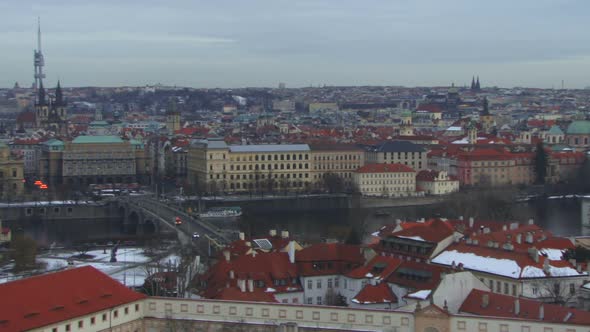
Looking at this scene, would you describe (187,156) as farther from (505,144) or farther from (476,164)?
(505,144)

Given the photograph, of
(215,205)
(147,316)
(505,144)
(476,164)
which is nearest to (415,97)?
(505,144)

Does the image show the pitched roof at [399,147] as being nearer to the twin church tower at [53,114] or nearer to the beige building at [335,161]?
the beige building at [335,161]

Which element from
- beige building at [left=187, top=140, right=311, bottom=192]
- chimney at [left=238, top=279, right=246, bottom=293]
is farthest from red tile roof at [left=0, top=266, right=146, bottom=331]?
beige building at [left=187, top=140, right=311, bottom=192]

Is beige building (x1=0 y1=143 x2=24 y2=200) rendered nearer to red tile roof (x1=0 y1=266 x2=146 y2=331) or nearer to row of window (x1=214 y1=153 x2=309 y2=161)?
row of window (x1=214 y1=153 x2=309 y2=161)

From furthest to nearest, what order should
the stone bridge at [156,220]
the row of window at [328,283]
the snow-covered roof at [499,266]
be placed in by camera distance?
the stone bridge at [156,220], the row of window at [328,283], the snow-covered roof at [499,266]

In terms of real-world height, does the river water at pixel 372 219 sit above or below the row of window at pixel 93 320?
below

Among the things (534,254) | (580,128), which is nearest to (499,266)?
(534,254)

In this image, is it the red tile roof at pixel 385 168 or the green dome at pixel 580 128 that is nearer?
the red tile roof at pixel 385 168

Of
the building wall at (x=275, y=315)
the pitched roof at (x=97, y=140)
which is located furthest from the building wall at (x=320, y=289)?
the pitched roof at (x=97, y=140)
